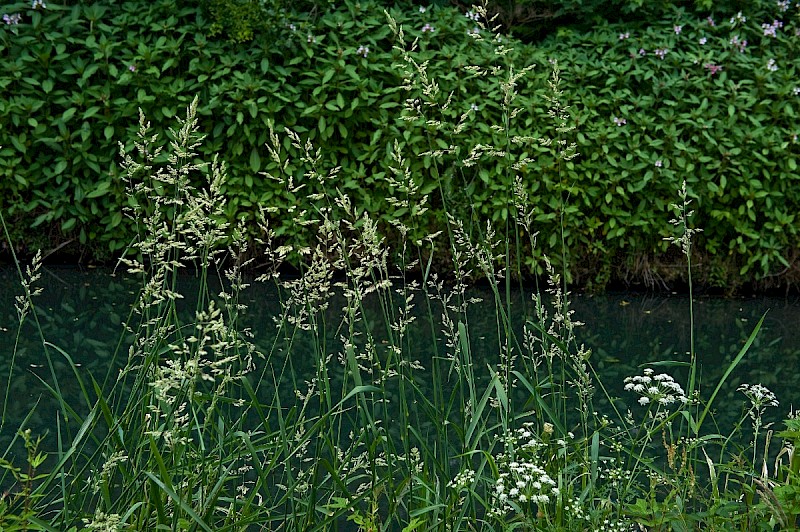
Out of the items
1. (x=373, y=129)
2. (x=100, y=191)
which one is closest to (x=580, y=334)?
(x=373, y=129)

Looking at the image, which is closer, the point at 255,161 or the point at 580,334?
the point at 580,334

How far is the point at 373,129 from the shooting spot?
5941 millimetres

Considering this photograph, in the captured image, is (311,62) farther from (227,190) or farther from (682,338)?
(682,338)

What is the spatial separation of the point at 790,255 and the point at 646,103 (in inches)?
49.2

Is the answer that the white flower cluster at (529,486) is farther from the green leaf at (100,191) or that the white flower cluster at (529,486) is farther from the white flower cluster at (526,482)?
the green leaf at (100,191)

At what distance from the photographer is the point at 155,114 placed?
19.3ft

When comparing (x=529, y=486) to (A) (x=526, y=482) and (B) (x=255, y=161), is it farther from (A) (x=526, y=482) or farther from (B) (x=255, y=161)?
(B) (x=255, y=161)

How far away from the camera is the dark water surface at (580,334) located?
3932 millimetres

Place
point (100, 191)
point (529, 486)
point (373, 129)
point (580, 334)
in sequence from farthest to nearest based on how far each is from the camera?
point (373, 129) < point (100, 191) < point (580, 334) < point (529, 486)

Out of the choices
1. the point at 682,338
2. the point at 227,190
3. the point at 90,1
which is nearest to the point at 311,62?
the point at 227,190

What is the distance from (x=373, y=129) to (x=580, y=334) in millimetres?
1841

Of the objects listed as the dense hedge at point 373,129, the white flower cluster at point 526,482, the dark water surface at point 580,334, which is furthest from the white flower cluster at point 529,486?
the dense hedge at point 373,129

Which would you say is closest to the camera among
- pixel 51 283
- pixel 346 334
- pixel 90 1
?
pixel 346 334

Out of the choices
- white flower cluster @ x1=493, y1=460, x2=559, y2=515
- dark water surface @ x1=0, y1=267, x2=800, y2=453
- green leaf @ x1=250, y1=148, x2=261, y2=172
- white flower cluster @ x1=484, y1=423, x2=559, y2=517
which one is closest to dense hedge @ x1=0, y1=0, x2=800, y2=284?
green leaf @ x1=250, y1=148, x2=261, y2=172
